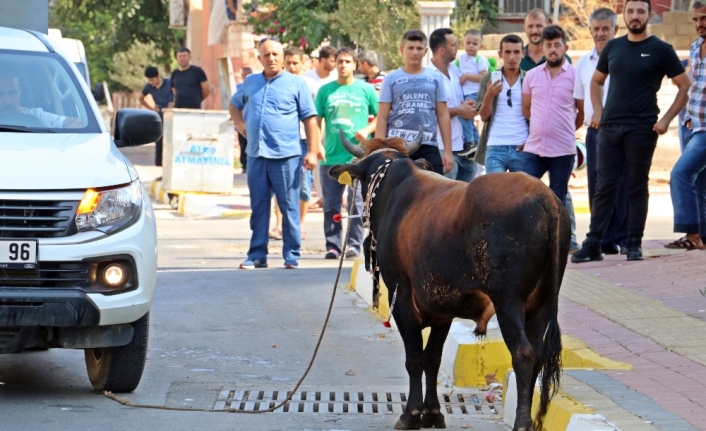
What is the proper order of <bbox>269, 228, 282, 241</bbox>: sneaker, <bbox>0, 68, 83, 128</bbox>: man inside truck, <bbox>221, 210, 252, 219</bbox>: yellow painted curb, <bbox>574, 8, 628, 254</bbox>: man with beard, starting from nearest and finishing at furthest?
<bbox>0, 68, 83, 128</bbox>: man inside truck, <bbox>574, 8, 628, 254</bbox>: man with beard, <bbox>269, 228, 282, 241</bbox>: sneaker, <bbox>221, 210, 252, 219</bbox>: yellow painted curb

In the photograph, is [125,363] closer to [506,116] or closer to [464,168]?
[506,116]

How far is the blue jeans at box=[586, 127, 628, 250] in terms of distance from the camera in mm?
11102

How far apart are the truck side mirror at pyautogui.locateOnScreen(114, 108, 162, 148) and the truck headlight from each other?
0.91m

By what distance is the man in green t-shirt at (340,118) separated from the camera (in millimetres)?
12266

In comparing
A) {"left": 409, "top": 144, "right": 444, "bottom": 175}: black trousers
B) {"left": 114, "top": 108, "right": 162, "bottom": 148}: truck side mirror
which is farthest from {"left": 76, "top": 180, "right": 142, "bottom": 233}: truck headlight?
{"left": 409, "top": 144, "right": 444, "bottom": 175}: black trousers

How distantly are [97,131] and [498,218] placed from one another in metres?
2.79

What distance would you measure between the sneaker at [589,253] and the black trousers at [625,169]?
3.8 inches

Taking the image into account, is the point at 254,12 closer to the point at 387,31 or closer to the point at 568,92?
the point at 387,31

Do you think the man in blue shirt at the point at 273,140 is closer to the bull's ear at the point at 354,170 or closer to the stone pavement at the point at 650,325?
the stone pavement at the point at 650,325

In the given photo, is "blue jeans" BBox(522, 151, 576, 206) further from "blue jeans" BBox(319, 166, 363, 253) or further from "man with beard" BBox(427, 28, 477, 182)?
"blue jeans" BBox(319, 166, 363, 253)

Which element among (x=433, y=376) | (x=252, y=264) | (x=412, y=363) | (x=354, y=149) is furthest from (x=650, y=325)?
(x=252, y=264)

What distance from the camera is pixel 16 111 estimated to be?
23.3 ft

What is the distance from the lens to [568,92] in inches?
417

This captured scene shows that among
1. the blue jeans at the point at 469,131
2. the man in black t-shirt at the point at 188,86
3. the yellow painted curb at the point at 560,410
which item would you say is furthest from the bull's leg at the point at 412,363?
the man in black t-shirt at the point at 188,86
